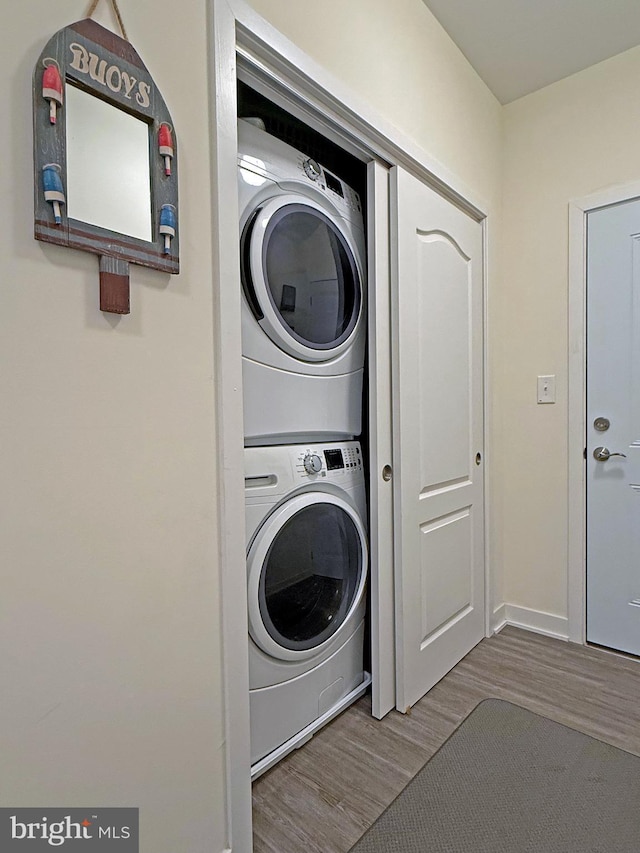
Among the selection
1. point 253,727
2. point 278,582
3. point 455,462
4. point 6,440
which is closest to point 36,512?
point 6,440

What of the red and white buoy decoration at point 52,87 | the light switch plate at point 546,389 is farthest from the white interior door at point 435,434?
the red and white buoy decoration at point 52,87

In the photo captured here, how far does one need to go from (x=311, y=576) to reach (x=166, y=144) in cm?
125

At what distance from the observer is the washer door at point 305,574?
134 centimetres

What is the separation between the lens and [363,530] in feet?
5.51

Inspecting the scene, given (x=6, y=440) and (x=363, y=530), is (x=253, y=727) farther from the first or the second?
(x=6, y=440)

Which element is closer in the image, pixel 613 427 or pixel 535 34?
pixel 535 34

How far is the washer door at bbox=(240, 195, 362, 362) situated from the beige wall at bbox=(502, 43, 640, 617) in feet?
3.67

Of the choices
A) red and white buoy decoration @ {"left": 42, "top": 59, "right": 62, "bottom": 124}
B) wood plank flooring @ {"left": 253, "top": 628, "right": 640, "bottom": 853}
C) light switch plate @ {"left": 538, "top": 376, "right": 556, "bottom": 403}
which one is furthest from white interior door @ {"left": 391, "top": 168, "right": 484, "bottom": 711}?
red and white buoy decoration @ {"left": 42, "top": 59, "right": 62, "bottom": 124}

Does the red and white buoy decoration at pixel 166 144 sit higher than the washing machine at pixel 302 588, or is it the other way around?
the red and white buoy decoration at pixel 166 144

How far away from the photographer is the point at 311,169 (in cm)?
153

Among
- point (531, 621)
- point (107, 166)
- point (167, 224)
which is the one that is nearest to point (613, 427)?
point (531, 621)

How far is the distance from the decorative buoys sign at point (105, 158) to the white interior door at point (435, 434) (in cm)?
97

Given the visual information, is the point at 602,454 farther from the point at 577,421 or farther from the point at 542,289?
the point at 542,289

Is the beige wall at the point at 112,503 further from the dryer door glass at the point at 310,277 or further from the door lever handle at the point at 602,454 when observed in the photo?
the door lever handle at the point at 602,454
